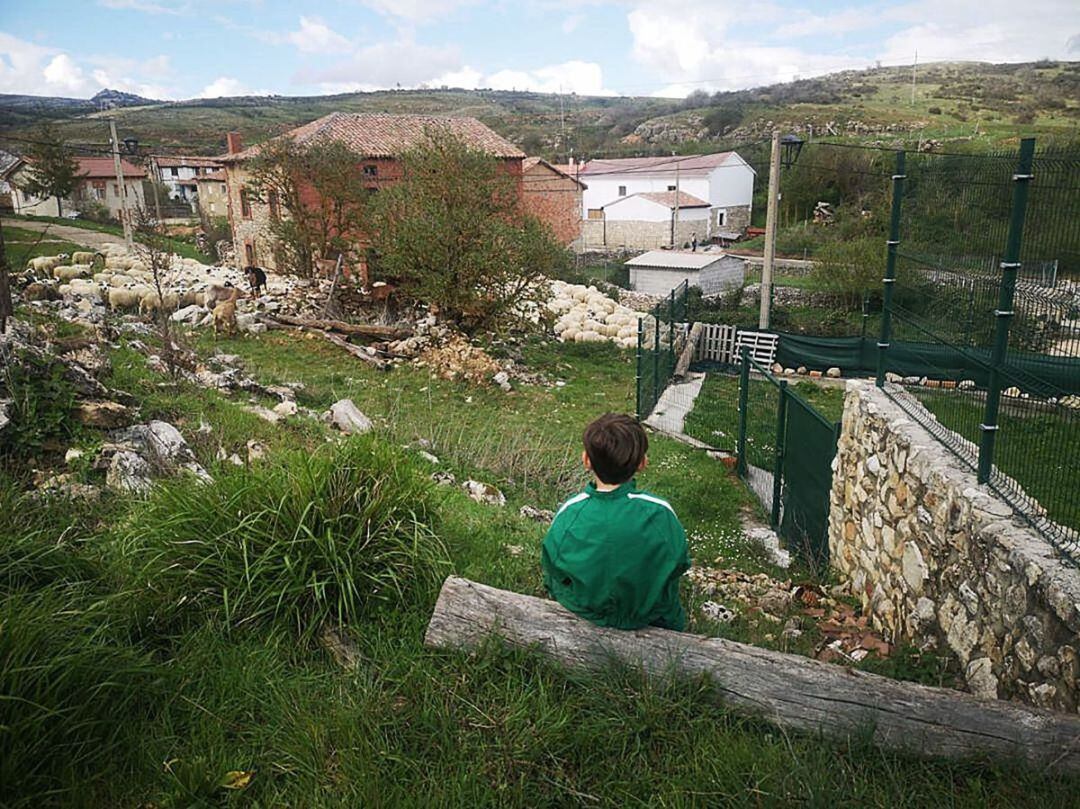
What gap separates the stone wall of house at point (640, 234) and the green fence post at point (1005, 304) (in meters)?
41.4

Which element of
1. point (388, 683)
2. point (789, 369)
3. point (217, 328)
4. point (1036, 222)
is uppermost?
point (1036, 222)

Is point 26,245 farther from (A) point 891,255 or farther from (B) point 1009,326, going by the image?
(B) point 1009,326

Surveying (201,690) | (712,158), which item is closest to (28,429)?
(201,690)

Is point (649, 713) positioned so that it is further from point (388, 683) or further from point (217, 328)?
point (217, 328)

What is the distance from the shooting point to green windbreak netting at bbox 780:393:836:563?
21.3ft

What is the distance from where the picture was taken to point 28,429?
16.9ft

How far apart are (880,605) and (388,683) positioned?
3478mm

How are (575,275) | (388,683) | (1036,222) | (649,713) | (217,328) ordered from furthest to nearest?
(575,275)
(217,328)
(1036,222)
(388,683)
(649,713)

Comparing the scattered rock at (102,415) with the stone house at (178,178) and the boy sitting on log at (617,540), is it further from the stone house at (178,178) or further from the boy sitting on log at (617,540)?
the stone house at (178,178)

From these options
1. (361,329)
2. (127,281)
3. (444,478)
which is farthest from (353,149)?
(444,478)

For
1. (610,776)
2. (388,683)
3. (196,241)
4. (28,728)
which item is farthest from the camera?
(196,241)

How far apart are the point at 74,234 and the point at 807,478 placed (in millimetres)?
37416

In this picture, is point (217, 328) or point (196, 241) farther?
point (196, 241)

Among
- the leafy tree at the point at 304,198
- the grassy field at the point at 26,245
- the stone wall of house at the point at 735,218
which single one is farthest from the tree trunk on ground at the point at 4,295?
the stone wall of house at the point at 735,218
